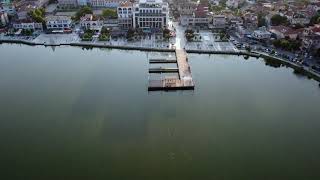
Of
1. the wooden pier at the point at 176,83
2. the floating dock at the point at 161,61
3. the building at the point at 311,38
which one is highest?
the building at the point at 311,38

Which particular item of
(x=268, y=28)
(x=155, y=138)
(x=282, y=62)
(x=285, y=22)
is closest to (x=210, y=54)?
(x=282, y=62)

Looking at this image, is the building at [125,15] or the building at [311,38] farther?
the building at [125,15]

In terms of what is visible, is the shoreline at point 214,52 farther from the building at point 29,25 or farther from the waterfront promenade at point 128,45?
the building at point 29,25

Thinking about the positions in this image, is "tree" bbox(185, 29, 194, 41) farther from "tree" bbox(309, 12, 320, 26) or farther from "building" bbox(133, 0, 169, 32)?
"tree" bbox(309, 12, 320, 26)

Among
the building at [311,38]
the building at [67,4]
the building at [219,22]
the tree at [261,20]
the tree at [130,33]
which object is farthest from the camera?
the building at [67,4]

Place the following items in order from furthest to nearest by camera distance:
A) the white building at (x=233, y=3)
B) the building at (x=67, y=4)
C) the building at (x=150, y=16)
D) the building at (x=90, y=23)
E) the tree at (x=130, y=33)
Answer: the building at (x=67, y=4), the white building at (x=233, y=3), the building at (x=90, y=23), the building at (x=150, y=16), the tree at (x=130, y=33)

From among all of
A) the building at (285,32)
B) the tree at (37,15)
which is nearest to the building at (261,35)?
the building at (285,32)

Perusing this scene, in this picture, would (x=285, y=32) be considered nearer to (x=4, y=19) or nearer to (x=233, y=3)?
(x=233, y=3)
